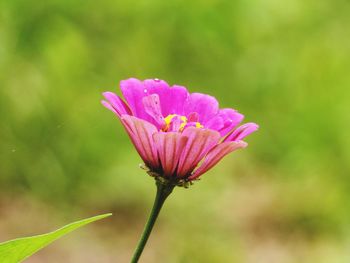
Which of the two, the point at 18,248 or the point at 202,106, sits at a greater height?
the point at 202,106

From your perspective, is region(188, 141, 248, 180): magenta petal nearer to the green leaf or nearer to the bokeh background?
the green leaf

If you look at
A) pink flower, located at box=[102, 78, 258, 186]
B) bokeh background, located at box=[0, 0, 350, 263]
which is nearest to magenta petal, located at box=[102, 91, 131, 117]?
pink flower, located at box=[102, 78, 258, 186]

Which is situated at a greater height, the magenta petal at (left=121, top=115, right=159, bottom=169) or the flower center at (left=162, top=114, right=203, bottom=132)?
the flower center at (left=162, top=114, right=203, bottom=132)

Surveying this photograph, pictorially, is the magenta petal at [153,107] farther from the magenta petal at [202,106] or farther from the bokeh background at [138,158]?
the bokeh background at [138,158]

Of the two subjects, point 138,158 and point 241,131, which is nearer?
point 241,131

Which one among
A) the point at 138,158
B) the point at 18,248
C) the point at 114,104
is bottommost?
the point at 18,248

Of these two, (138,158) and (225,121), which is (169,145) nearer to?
(225,121)

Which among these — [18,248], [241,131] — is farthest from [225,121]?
[18,248]

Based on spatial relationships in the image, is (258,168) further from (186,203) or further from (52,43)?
(52,43)
